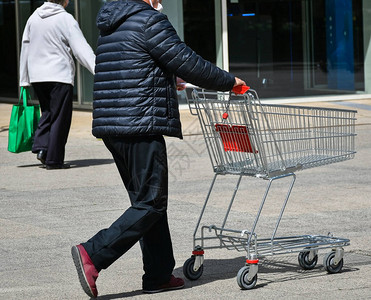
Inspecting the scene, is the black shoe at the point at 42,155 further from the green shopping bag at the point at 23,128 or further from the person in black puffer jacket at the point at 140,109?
the person in black puffer jacket at the point at 140,109

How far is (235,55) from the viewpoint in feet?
65.6

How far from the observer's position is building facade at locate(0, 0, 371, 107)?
776 inches

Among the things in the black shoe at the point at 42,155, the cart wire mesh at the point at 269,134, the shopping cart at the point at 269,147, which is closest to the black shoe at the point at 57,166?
the black shoe at the point at 42,155

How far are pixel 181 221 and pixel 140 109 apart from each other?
2.69 meters

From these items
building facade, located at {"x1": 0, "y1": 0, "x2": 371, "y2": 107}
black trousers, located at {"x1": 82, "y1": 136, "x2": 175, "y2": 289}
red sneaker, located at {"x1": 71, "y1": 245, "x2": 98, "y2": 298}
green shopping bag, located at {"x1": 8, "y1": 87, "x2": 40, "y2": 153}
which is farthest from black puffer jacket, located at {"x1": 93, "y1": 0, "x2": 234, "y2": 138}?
building facade, located at {"x1": 0, "y1": 0, "x2": 371, "y2": 107}

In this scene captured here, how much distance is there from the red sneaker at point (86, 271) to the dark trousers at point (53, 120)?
5.99 m

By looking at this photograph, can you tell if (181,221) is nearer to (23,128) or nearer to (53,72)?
(53,72)

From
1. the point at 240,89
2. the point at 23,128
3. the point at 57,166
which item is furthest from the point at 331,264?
the point at 23,128

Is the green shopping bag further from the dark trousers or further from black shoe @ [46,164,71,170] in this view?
black shoe @ [46,164,71,170]

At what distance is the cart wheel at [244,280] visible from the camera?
561 cm

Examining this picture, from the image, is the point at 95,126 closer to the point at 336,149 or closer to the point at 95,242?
the point at 95,242

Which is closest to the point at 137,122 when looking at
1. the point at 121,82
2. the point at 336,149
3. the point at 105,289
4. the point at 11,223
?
the point at 121,82

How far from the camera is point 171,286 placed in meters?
5.69

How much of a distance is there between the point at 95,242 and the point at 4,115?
49.9 feet
